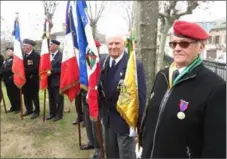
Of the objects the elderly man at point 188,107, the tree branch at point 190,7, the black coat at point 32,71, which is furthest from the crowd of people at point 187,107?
the tree branch at point 190,7

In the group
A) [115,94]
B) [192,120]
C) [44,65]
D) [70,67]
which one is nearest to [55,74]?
[44,65]

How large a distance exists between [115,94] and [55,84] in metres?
3.51

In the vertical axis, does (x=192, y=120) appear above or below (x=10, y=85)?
above

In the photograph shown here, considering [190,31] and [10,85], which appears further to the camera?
[10,85]

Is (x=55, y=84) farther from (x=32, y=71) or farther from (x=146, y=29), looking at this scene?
(x=146, y=29)

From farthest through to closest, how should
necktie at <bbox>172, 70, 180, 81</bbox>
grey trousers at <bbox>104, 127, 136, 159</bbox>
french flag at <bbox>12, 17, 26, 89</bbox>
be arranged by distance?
french flag at <bbox>12, 17, 26, 89</bbox>, grey trousers at <bbox>104, 127, 136, 159</bbox>, necktie at <bbox>172, 70, 180, 81</bbox>

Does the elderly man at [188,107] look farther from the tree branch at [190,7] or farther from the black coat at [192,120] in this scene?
the tree branch at [190,7]

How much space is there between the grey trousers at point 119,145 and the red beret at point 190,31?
1.68 meters

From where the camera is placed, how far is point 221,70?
1207 centimetres

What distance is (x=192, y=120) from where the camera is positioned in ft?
6.64

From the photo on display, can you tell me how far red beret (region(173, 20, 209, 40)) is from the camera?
2162 mm

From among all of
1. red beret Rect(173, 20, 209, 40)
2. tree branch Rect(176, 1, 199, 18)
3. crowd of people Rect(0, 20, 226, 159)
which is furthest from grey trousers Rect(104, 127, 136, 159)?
tree branch Rect(176, 1, 199, 18)

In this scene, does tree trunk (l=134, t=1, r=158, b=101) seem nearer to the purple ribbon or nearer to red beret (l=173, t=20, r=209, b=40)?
red beret (l=173, t=20, r=209, b=40)

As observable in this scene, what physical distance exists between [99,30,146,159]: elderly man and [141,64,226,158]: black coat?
103 centimetres
